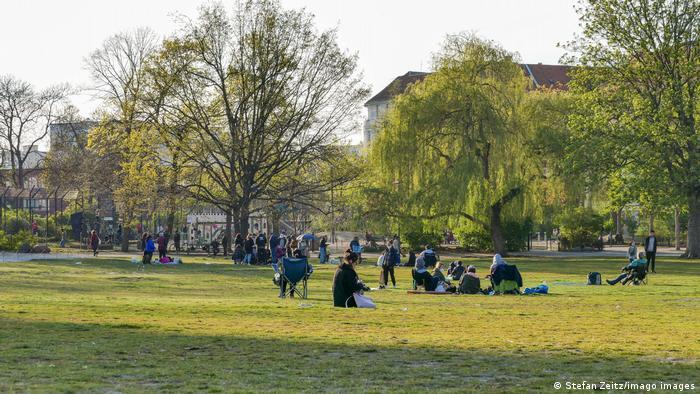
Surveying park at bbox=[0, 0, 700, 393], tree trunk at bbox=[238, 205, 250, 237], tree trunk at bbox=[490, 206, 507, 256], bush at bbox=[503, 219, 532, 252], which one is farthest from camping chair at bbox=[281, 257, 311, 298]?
bush at bbox=[503, 219, 532, 252]

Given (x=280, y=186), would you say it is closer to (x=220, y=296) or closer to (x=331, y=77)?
(x=331, y=77)

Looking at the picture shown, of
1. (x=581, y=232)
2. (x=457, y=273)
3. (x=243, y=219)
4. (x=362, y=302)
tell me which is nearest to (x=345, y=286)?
(x=362, y=302)

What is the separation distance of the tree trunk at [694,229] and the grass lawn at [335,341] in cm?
2906

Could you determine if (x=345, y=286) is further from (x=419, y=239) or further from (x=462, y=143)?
(x=419, y=239)

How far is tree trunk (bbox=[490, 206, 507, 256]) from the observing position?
202 ft

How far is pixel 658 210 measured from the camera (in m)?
57.3

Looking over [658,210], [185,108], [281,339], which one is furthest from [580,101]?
[281,339]

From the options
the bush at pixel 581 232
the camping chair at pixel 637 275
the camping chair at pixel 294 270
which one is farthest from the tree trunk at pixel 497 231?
the camping chair at pixel 294 270

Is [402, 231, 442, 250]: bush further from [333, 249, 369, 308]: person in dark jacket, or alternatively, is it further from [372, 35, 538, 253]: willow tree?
[333, 249, 369, 308]: person in dark jacket

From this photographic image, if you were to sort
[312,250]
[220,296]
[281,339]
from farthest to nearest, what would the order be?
[312,250], [220,296], [281,339]

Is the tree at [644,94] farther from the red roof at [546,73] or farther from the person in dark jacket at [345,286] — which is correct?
the red roof at [546,73]

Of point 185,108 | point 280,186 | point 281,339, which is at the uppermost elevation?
point 185,108

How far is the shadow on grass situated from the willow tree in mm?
44296

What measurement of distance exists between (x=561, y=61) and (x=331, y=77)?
480 inches
